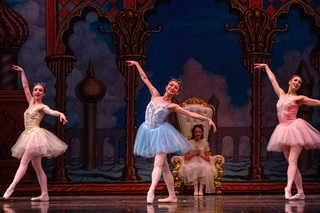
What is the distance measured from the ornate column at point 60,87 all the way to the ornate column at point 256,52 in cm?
249

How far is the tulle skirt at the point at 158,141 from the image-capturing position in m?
6.30

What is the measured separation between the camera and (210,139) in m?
8.91

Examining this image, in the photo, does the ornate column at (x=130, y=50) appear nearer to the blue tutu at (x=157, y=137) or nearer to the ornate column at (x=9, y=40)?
the ornate column at (x=9, y=40)

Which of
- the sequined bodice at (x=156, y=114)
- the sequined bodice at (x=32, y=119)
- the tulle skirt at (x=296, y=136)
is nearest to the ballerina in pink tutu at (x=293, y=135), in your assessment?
the tulle skirt at (x=296, y=136)

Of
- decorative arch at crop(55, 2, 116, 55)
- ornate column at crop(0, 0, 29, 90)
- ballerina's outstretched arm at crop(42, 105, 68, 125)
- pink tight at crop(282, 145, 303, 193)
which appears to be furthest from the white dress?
ornate column at crop(0, 0, 29, 90)

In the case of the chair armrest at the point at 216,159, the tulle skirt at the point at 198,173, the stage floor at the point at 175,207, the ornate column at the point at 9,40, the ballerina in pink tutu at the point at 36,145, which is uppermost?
the ornate column at the point at 9,40

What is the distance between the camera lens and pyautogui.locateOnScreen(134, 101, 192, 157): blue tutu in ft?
20.7

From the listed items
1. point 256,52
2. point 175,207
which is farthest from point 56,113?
point 256,52

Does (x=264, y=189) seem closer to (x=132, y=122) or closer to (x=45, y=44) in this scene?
(x=132, y=122)

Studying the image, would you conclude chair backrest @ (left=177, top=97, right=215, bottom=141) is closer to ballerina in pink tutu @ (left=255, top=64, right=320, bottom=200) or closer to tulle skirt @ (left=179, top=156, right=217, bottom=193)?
tulle skirt @ (left=179, top=156, right=217, bottom=193)

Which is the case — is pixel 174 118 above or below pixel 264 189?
above

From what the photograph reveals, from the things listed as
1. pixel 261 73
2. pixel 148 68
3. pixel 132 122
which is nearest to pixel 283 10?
pixel 261 73

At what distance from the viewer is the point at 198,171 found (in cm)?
798

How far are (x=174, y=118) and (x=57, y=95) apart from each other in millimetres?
1701
